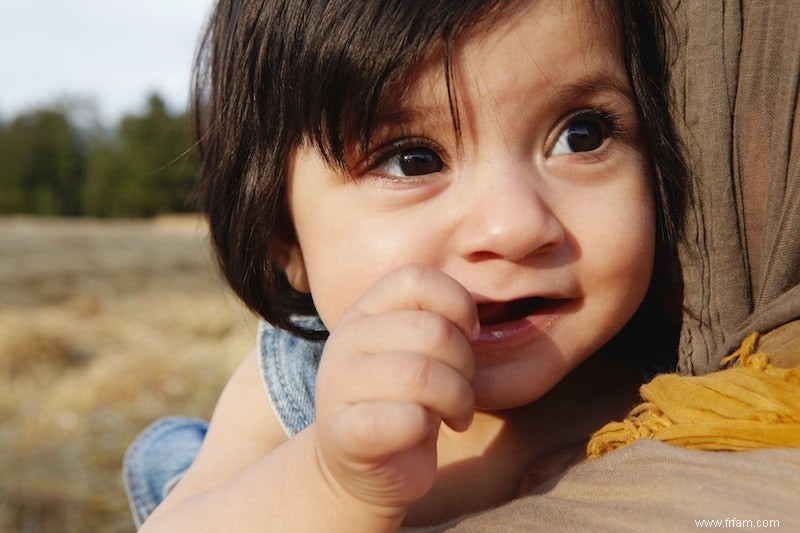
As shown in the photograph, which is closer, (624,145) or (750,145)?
(750,145)

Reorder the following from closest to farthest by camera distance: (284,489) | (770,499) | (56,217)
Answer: (770,499)
(284,489)
(56,217)

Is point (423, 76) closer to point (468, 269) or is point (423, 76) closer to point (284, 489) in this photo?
point (468, 269)

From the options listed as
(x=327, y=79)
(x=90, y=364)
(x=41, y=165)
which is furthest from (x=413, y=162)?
(x=41, y=165)

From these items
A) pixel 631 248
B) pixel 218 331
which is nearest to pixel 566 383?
pixel 631 248

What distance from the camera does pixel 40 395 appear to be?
3930 mm

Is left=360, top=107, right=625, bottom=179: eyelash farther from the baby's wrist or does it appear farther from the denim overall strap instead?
the denim overall strap

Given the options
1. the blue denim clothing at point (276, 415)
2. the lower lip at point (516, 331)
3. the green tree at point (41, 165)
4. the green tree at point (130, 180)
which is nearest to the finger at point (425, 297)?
the lower lip at point (516, 331)

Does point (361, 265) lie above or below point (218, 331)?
above

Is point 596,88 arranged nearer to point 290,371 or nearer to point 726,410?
point 726,410

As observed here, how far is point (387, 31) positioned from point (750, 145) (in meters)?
0.54

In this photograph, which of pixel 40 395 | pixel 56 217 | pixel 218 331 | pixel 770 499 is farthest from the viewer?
pixel 56 217

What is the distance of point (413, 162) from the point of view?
50.3 inches

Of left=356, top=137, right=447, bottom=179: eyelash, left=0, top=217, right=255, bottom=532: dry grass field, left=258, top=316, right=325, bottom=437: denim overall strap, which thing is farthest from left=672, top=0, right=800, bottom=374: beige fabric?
left=0, top=217, right=255, bottom=532: dry grass field

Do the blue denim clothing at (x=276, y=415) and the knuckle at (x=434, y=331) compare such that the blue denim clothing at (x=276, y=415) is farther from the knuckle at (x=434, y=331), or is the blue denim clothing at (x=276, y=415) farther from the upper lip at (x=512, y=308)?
the knuckle at (x=434, y=331)
